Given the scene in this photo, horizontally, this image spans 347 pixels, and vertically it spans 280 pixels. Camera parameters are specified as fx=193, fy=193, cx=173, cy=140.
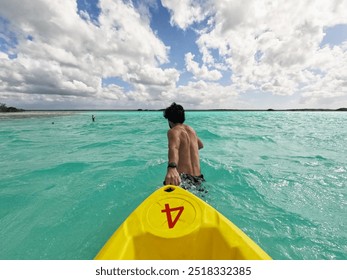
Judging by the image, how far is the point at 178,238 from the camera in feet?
6.77

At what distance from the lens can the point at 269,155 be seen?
9383 millimetres

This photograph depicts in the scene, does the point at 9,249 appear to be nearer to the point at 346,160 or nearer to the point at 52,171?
the point at 52,171

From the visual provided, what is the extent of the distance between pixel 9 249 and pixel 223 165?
6687 mm

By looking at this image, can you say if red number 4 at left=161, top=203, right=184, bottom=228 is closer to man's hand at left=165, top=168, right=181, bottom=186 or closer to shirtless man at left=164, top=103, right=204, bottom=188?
man's hand at left=165, top=168, right=181, bottom=186

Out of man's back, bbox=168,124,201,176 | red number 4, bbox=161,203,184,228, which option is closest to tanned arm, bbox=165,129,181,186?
man's back, bbox=168,124,201,176

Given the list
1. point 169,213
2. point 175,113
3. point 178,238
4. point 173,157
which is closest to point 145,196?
point 173,157

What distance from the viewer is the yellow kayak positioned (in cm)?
192

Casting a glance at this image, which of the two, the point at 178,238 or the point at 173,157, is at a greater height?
the point at 173,157

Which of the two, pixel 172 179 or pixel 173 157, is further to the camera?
pixel 173 157

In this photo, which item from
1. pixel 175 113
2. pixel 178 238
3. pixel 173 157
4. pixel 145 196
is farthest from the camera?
pixel 145 196

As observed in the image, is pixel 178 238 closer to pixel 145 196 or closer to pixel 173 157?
pixel 173 157

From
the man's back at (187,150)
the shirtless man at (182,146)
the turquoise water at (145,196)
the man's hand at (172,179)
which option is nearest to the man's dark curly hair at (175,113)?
the shirtless man at (182,146)

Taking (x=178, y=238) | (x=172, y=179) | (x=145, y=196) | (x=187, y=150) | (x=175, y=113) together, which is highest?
(x=175, y=113)

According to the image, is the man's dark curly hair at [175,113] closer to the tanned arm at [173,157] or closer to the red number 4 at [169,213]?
the tanned arm at [173,157]
